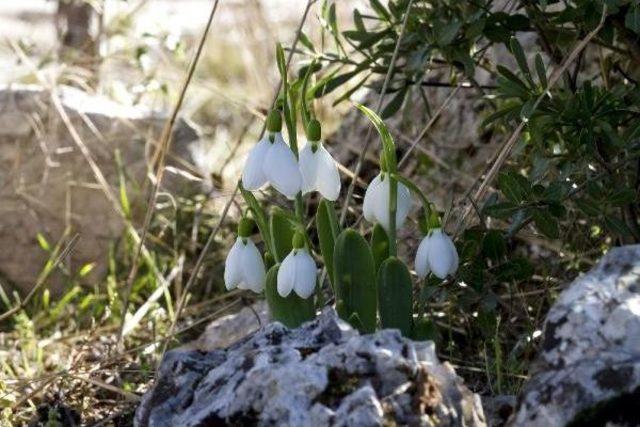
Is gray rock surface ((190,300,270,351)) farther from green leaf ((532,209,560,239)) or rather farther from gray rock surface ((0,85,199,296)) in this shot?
green leaf ((532,209,560,239))

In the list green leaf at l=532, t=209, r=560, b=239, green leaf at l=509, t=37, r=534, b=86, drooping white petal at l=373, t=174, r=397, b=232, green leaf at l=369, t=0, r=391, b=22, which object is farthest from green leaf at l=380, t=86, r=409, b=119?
drooping white petal at l=373, t=174, r=397, b=232

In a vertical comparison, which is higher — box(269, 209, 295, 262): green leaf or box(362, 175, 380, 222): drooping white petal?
box(362, 175, 380, 222): drooping white petal

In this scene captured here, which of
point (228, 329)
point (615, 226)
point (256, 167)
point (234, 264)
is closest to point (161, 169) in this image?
point (228, 329)

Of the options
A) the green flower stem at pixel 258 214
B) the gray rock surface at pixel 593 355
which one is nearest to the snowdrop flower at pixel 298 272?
the green flower stem at pixel 258 214

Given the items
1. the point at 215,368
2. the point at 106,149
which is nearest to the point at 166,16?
the point at 106,149

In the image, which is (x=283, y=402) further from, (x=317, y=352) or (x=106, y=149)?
(x=106, y=149)

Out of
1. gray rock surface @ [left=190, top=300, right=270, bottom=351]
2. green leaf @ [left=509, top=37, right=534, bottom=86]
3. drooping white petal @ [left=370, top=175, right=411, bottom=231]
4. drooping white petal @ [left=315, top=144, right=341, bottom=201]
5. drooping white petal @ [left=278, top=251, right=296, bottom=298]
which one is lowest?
gray rock surface @ [left=190, top=300, right=270, bottom=351]
